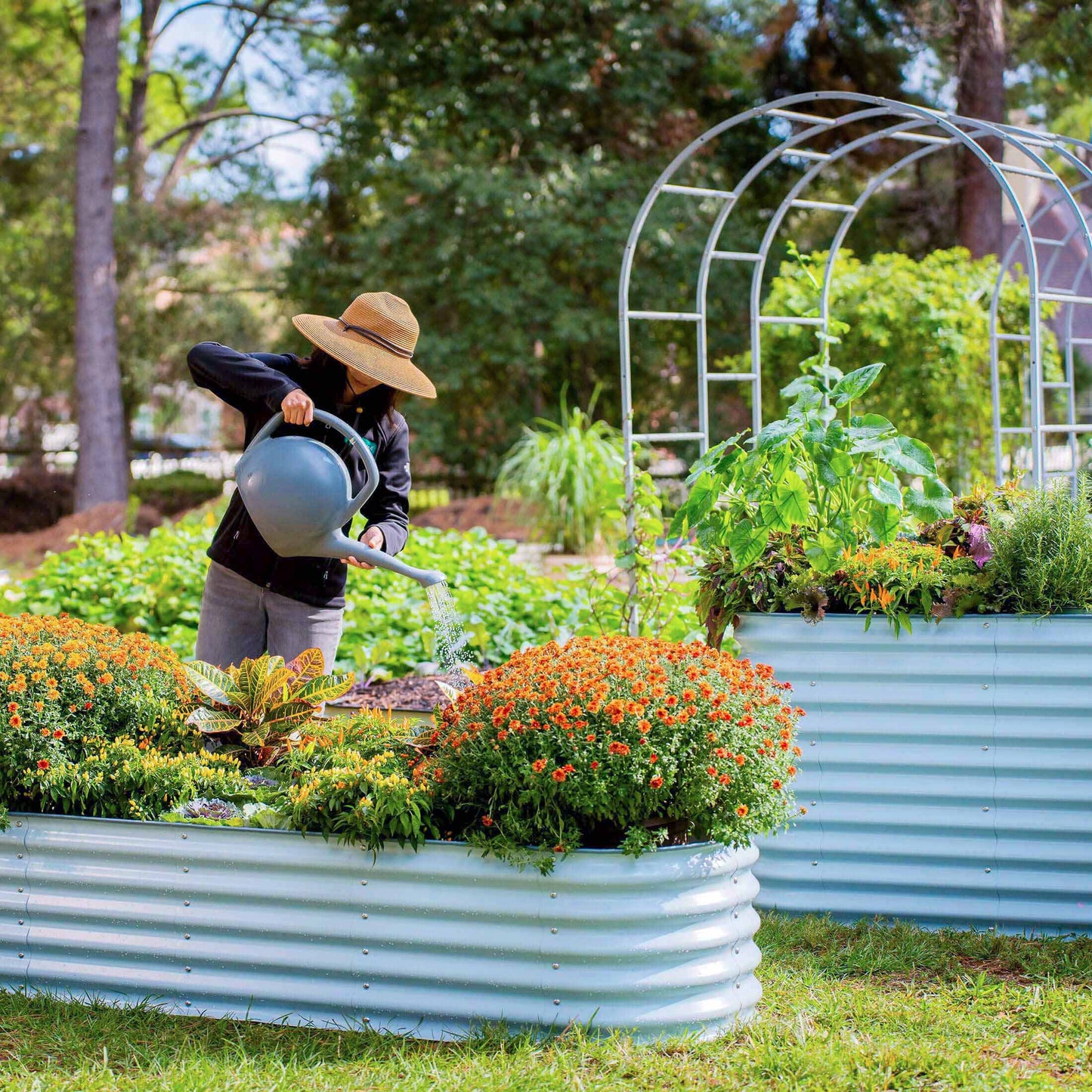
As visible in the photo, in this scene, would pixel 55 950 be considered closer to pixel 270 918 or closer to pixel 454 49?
pixel 270 918

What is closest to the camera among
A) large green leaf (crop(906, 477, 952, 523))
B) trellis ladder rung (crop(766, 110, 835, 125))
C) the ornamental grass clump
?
the ornamental grass clump

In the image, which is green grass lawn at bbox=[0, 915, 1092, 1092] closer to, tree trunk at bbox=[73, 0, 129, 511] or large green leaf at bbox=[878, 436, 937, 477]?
large green leaf at bbox=[878, 436, 937, 477]

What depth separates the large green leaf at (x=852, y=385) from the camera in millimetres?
3375

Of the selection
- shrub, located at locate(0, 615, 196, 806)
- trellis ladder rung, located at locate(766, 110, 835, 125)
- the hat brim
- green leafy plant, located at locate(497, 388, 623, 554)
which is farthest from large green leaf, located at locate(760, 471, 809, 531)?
green leafy plant, located at locate(497, 388, 623, 554)

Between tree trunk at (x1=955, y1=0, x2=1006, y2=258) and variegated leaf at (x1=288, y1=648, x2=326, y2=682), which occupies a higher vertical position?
tree trunk at (x1=955, y1=0, x2=1006, y2=258)

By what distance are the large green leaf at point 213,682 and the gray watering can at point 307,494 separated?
34 cm

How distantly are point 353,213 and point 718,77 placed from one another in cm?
459

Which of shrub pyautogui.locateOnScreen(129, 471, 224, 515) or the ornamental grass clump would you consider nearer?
the ornamental grass clump

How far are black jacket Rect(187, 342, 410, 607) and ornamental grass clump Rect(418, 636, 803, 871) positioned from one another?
76 cm

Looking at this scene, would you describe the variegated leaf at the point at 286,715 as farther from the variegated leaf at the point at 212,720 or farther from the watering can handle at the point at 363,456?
the watering can handle at the point at 363,456

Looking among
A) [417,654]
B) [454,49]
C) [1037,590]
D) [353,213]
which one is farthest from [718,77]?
→ [1037,590]

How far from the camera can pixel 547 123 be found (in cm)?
1327

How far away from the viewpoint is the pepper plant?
328 cm

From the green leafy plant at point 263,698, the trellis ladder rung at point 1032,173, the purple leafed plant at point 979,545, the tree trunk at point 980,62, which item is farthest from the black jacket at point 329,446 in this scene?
the tree trunk at point 980,62
